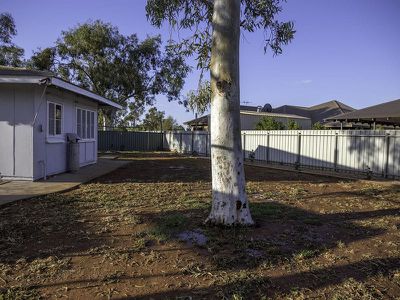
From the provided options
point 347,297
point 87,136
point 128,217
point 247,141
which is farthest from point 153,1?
point 247,141

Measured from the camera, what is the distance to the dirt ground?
3.63 meters

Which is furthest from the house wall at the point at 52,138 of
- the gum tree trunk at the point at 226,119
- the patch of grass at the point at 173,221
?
the gum tree trunk at the point at 226,119

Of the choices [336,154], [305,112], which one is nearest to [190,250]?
[336,154]

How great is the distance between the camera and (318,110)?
161ft

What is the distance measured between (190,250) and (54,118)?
8093 mm

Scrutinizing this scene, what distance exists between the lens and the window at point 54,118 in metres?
10.9

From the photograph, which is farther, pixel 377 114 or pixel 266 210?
pixel 377 114

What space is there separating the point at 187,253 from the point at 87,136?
11421mm

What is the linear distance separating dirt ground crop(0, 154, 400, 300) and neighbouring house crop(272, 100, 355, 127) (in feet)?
134

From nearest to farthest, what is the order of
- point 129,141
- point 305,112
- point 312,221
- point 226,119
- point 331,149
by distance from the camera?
point 226,119, point 312,221, point 331,149, point 129,141, point 305,112

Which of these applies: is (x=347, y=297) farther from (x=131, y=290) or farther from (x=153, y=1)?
(x=153, y=1)

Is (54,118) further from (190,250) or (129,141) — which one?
(129,141)

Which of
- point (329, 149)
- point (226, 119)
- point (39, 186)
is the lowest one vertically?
point (39, 186)

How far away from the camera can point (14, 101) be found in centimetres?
977
